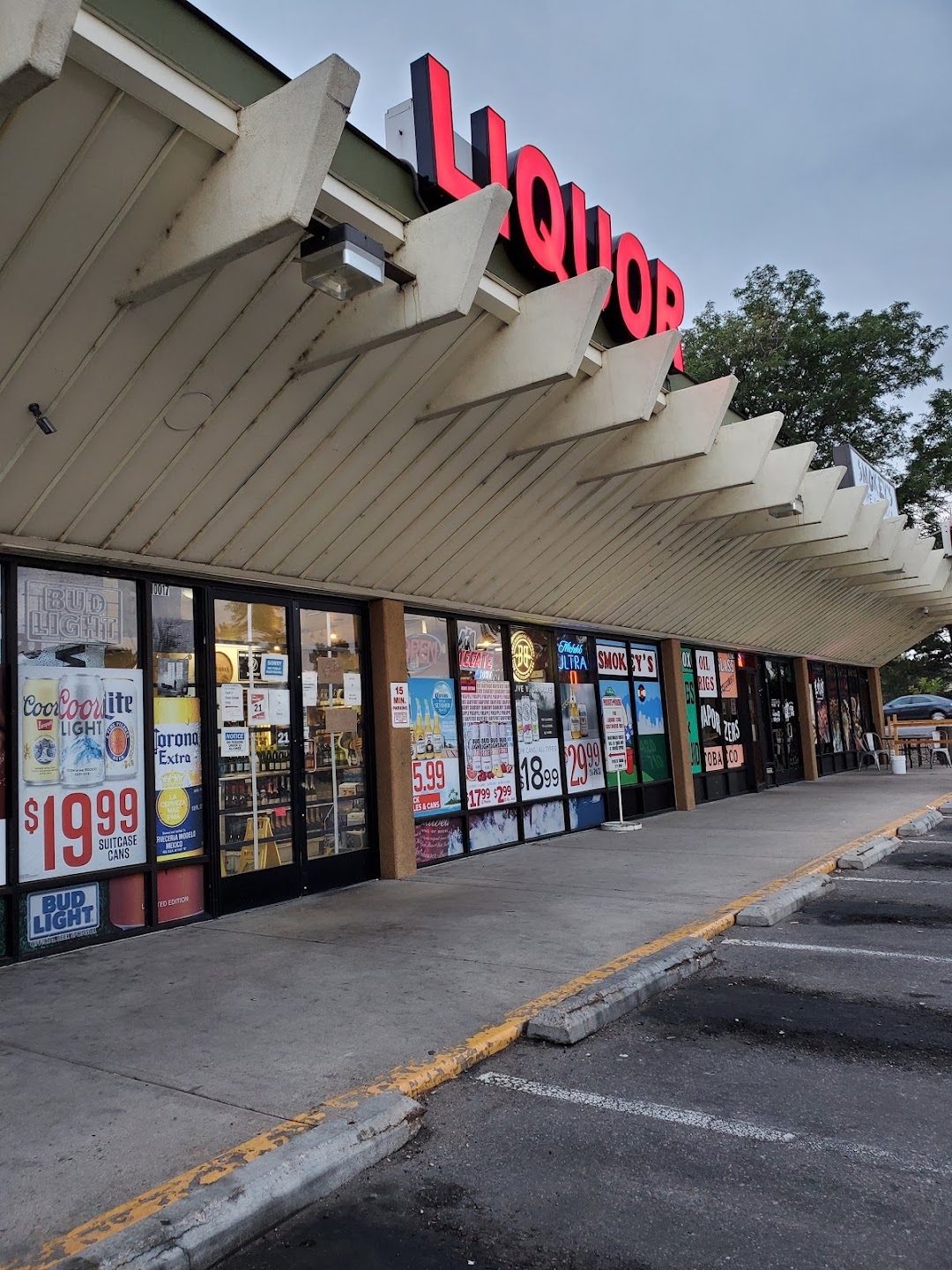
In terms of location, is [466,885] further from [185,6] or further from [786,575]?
[786,575]

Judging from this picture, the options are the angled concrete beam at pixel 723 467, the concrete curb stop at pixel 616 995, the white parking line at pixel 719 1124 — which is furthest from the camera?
the angled concrete beam at pixel 723 467

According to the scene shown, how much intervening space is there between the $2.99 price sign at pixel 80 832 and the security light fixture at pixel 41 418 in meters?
2.80

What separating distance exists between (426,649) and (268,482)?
12.3 ft

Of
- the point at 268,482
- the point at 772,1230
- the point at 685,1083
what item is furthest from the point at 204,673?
the point at 772,1230

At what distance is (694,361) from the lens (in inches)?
1268

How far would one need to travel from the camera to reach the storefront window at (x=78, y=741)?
6688 millimetres

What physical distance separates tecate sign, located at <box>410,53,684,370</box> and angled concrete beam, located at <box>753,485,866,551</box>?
4.82m

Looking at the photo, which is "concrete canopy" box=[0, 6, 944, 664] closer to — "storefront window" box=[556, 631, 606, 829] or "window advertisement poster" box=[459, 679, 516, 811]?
"window advertisement poster" box=[459, 679, 516, 811]

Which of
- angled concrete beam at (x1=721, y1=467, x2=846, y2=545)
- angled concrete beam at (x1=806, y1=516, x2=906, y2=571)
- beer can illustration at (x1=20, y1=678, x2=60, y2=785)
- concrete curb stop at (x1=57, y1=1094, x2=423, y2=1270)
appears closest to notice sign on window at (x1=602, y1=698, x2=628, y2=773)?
angled concrete beam at (x1=721, y1=467, x2=846, y2=545)

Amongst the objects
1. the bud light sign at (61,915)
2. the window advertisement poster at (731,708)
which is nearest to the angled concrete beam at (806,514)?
the window advertisement poster at (731,708)

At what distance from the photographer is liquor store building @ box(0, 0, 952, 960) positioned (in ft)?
15.8

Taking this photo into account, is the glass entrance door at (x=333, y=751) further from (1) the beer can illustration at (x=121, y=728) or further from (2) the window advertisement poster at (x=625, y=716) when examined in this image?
(2) the window advertisement poster at (x=625, y=716)

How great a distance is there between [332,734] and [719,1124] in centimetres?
636

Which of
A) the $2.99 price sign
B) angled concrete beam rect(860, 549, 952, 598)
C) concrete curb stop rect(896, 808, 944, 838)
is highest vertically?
angled concrete beam rect(860, 549, 952, 598)
